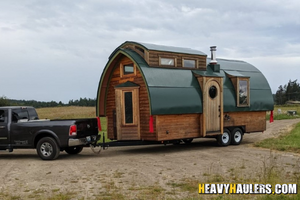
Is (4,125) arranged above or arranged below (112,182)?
above

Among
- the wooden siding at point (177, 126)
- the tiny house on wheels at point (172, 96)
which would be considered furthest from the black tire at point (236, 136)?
the wooden siding at point (177, 126)

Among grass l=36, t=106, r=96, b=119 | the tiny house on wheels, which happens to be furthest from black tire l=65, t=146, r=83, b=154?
grass l=36, t=106, r=96, b=119

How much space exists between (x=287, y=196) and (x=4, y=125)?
10171mm

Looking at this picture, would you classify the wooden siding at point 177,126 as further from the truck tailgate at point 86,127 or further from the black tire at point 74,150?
the black tire at point 74,150

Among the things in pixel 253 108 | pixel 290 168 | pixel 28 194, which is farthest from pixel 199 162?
pixel 253 108

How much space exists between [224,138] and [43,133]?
8067 millimetres

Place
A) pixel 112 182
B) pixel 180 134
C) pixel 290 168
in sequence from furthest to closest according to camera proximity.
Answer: pixel 180 134 → pixel 290 168 → pixel 112 182

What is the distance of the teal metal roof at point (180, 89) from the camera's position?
13492mm

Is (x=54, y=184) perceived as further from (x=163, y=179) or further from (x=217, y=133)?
(x=217, y=133)

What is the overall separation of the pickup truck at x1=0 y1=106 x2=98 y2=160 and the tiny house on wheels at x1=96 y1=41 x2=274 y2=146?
181 cm

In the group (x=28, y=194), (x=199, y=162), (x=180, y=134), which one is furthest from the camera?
(x=180, y=134)

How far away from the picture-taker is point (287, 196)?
666 centimetres

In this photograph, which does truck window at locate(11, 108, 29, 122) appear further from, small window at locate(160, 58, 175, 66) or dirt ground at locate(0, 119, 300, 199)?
small window at locate(160, 58, 175, 66)

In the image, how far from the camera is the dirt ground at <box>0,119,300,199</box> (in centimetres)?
782
